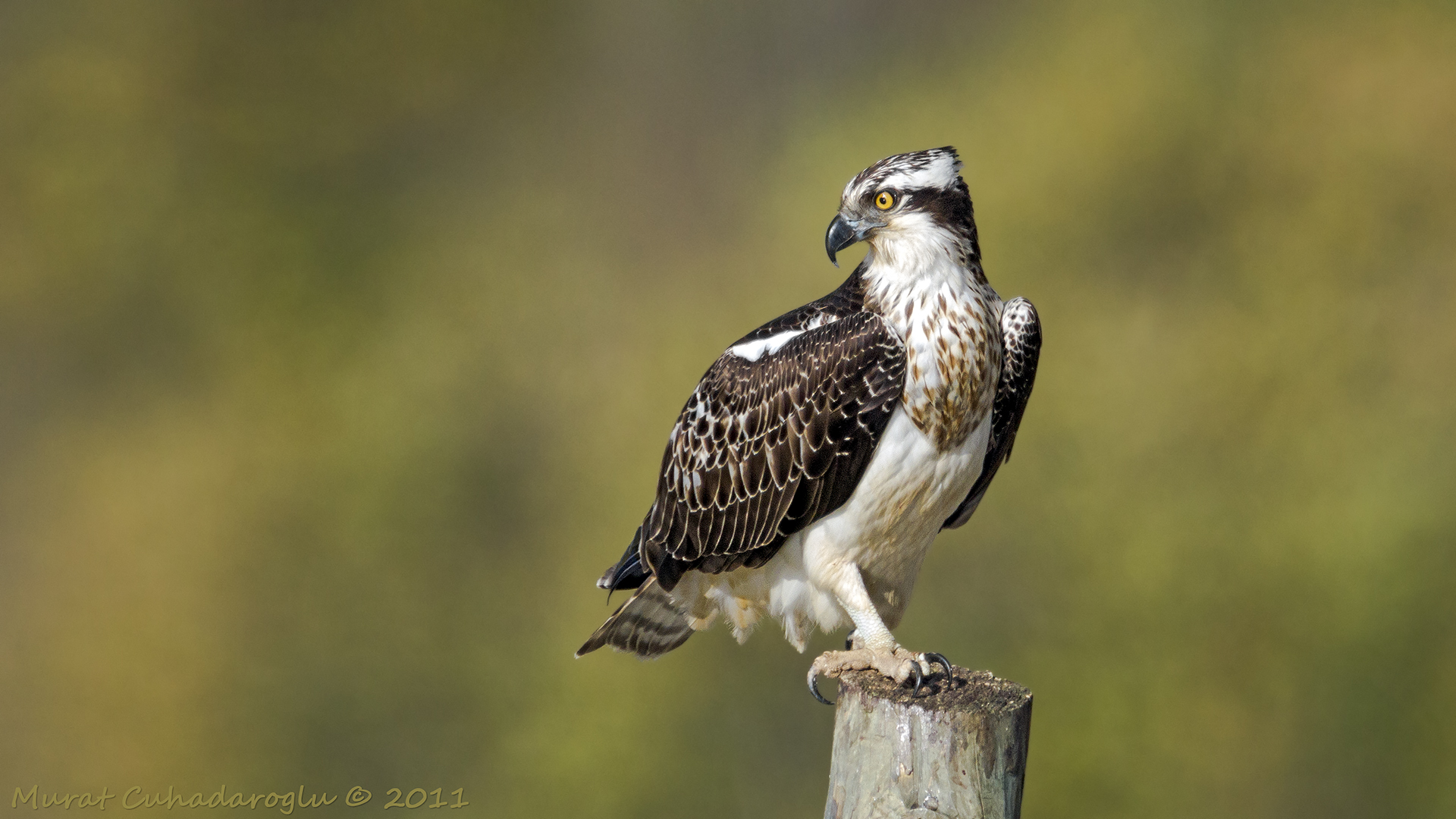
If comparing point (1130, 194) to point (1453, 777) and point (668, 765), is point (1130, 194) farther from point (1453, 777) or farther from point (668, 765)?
point (668, 765)

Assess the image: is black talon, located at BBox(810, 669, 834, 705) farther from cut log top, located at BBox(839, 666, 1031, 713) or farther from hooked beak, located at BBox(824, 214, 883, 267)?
hooked beak, located at BBox(824, 214, 883, 267)

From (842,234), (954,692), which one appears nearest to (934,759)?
(954,692)

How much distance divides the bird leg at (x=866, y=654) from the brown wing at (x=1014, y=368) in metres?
0.63

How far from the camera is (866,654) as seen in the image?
4121 mm

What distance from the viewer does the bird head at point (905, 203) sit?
418 centimetres

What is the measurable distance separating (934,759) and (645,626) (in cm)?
180

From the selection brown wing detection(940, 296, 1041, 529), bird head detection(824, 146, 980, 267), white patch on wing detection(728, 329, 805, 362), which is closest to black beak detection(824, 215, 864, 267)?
bird head detection(824, 146, 980, 267)

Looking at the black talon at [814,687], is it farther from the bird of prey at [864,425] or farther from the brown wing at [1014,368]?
the brown wing at [1014,368]

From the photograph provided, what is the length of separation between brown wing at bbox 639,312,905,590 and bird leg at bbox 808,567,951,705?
11.2 inches

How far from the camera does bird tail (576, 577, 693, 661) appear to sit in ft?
16.1

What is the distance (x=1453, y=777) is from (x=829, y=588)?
7836 millimetres

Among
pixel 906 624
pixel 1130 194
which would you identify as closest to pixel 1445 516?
pixel 1130 194

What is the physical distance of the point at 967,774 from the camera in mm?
3432

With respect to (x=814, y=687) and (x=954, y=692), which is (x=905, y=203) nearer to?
(x=954, y=692)
